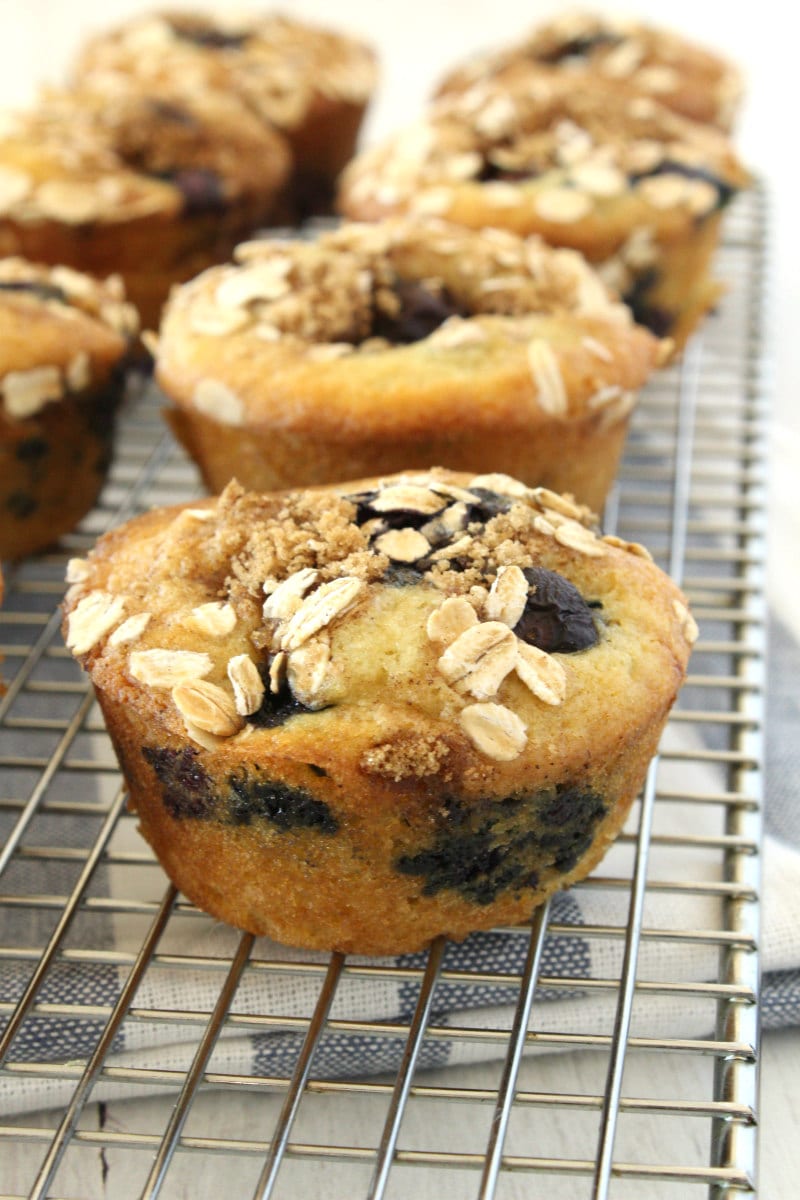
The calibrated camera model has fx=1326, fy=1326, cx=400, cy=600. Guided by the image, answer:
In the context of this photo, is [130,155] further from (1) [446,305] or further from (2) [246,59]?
(1) [446,305]

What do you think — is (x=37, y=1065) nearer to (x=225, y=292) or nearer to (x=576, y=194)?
(x=225, y=292)

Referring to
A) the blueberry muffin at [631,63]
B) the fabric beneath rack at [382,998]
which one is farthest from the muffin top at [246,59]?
the fabric beneath rack at [382,998]

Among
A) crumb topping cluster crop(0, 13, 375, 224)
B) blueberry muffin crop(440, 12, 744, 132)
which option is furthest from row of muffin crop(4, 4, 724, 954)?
blueberry muffin crop(440, 12, 744, 132)

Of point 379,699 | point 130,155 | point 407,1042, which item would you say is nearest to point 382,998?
point 407,1042

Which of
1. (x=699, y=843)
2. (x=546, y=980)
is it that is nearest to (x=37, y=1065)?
(x=546, y=980)

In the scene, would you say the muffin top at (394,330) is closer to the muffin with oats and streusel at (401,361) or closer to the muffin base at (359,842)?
the muffin with oats and streusel at (401,361)

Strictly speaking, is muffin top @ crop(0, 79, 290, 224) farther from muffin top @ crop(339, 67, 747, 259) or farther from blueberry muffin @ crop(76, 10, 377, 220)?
muffin top @ crop(339, 67, 747, 259)

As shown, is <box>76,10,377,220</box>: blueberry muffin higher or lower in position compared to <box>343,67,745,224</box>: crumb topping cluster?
lower
